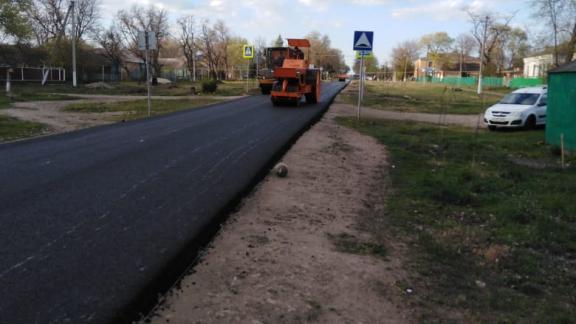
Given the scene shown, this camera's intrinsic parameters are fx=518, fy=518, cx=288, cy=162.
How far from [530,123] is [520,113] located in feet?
2.39

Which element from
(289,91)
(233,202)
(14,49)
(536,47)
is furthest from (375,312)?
(536,47)

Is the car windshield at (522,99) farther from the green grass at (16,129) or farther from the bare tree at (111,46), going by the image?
the bare tree at (111,46)

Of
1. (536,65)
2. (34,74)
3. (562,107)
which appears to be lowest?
(562,107)

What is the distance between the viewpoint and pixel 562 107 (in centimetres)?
1423

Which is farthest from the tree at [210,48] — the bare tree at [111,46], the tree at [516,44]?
the tree at [516,44]

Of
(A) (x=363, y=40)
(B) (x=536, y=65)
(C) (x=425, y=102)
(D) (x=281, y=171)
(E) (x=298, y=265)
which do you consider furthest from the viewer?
(B) (x=536, y=65)

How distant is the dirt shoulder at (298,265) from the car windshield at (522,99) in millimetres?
14106

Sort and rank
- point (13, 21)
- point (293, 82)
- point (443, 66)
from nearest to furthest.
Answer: point (293, 82)
point (13, 21)
point (443, 66)

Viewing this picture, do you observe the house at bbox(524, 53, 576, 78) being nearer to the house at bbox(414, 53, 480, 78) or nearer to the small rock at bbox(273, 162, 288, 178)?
the house at bbox(414, 53, 480, 78)

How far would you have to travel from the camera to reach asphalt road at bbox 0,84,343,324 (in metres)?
3.86

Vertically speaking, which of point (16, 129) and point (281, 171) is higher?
point (16, 129)

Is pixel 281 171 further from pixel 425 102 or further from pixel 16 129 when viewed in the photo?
pixel 425 102

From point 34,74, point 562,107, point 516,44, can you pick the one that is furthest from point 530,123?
point 516,44

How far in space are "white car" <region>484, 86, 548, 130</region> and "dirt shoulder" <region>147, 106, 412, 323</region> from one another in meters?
12.7
